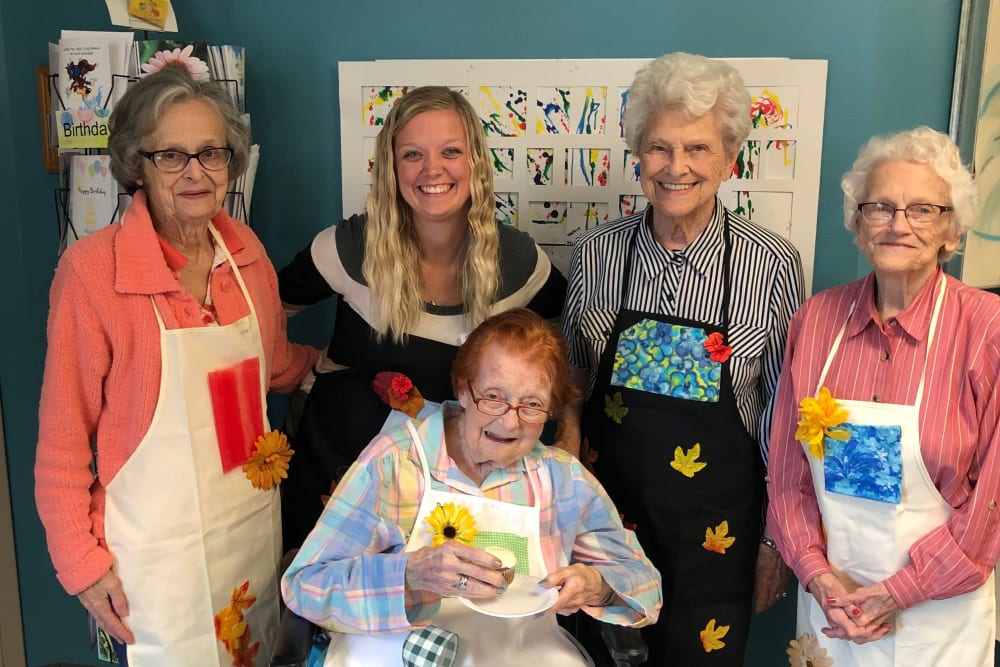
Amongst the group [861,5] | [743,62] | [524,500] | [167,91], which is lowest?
[524,500]

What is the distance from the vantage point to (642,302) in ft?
6.15

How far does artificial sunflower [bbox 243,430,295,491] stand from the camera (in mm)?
1781

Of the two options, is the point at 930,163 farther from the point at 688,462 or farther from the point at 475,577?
the point at 475,577

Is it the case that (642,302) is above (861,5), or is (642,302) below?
below

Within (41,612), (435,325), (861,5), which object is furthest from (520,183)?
(41,612)

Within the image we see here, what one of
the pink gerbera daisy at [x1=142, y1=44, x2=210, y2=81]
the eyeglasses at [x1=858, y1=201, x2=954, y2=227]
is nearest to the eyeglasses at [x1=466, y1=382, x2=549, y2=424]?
the eyeglasses at [x1=858, y1=201, x2=954, y2=227]

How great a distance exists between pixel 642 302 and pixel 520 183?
685 millimetres

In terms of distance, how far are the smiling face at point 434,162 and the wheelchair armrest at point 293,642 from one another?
0.93 meters

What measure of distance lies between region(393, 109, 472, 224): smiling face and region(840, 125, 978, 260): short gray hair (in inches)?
33.5

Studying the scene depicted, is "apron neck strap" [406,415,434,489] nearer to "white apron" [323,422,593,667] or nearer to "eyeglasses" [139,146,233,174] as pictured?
"white apron" [323,422,593,667]

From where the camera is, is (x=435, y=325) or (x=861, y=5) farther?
(x=861, y=5)

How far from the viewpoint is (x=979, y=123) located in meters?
2.06

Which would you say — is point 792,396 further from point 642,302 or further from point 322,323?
point 322,323

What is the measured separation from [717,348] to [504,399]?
538 mm
